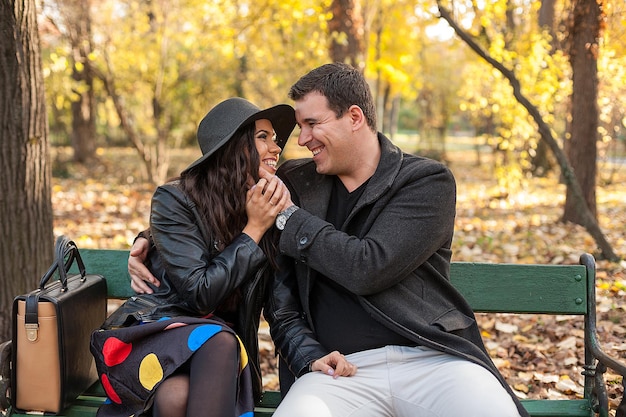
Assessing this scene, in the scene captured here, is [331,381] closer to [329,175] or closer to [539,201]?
[329,175]

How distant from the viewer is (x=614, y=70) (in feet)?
28.5

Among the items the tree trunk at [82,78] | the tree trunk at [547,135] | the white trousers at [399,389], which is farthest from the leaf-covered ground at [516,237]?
the white trousers at [399,389]

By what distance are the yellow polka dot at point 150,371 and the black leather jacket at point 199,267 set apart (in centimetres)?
28

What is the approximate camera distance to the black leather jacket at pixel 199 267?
2945mm

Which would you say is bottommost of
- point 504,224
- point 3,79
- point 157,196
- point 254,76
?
point 504,224

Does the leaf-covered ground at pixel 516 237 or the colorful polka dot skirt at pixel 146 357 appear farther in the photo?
the leaf-covered ground at pixel 516 237

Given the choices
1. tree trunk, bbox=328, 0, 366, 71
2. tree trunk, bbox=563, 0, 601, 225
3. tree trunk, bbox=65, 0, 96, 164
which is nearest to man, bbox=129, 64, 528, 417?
tree trunk, bbox=563, 0, 601, 225

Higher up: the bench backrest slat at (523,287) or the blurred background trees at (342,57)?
the blurred background trees at (342,57)

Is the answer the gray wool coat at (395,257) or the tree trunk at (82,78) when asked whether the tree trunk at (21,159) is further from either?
the tree trunk at (82,78)

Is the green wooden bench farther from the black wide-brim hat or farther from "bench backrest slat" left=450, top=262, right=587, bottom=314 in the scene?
the black wide-brim hat

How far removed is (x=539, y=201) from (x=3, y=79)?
10.7 meters

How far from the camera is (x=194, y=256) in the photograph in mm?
3014

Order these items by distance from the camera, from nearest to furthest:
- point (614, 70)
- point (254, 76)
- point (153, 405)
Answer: point (153, 405) → point (614, 70) → point (254, 76)

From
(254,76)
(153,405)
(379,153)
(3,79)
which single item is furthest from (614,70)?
(254,76)
